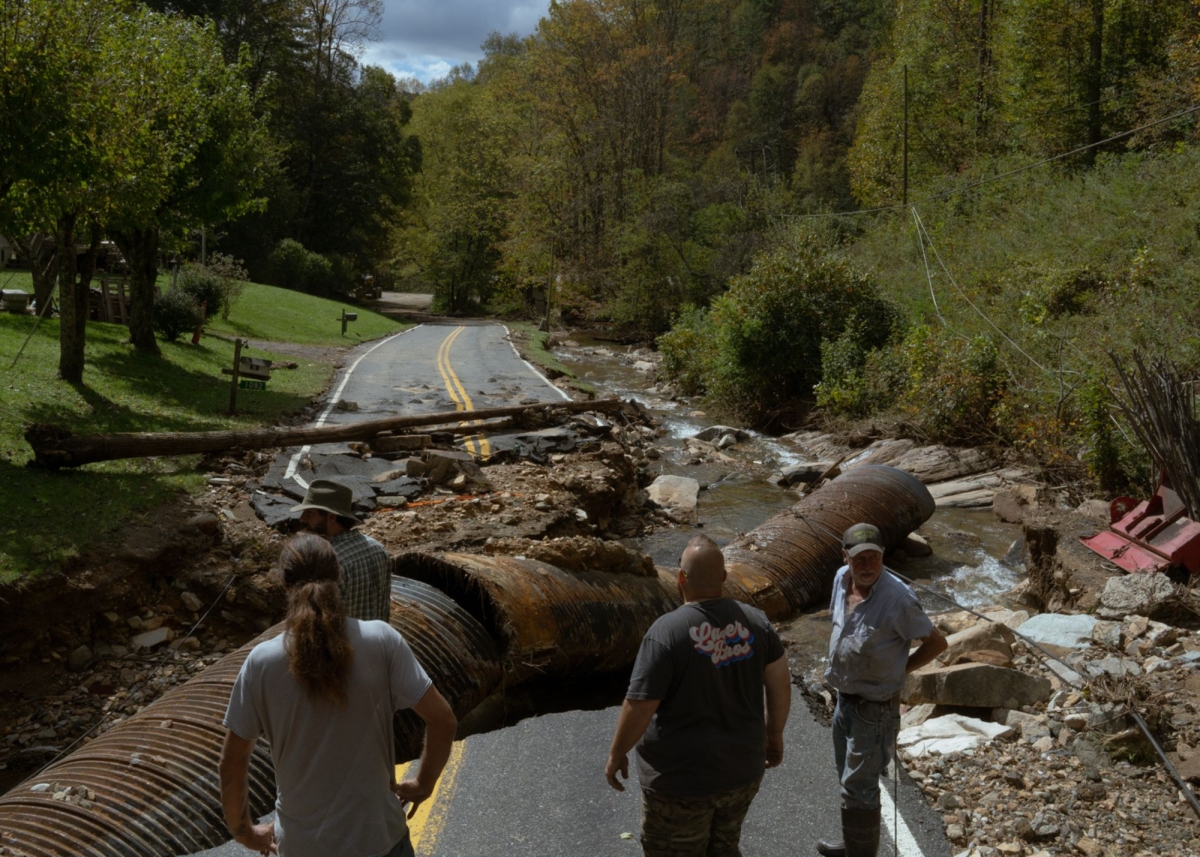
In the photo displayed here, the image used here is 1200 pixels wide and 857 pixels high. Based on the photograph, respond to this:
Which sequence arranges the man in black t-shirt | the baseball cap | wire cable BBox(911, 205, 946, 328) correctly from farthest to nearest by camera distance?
1. wire cable BBox(911, 205, 946, 328)
2. the baseball cap
3. the man in black t-shirt

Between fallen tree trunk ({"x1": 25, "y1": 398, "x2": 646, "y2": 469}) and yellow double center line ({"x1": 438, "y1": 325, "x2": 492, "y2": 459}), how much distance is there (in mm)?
601

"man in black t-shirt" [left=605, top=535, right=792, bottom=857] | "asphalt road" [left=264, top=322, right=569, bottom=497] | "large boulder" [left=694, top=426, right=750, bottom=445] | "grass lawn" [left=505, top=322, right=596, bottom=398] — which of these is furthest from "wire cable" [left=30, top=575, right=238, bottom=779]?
"grass lawn" [left=505, top=322, right=596, bottom=398]

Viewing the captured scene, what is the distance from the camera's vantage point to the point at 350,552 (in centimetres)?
455

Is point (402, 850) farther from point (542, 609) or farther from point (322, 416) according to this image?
point (322, 416)

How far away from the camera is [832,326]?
2416 cm

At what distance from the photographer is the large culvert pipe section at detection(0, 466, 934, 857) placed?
13.9ft

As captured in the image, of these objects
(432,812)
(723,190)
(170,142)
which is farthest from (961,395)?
(723,190)

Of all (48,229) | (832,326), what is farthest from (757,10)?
(48,229)

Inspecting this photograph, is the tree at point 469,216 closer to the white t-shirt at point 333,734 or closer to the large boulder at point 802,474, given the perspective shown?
the large boulder at point 802,474

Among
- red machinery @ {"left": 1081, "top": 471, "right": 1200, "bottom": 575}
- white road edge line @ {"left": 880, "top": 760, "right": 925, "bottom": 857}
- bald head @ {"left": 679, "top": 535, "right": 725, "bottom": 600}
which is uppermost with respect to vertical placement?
bald head @ {"left": 679, "top": 535, "right": 725, "bottom": 600}

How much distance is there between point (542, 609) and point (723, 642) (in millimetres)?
2878

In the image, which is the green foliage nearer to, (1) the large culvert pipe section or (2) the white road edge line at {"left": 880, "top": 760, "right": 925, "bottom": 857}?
(1) the large culvert pipe section

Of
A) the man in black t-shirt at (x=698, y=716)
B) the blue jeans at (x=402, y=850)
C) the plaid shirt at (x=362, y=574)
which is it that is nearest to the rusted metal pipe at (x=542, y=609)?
the plaid shirt at (x=362, y=574)

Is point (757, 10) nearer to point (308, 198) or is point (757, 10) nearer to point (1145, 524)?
point (308, 198)
